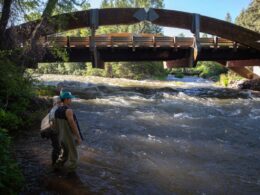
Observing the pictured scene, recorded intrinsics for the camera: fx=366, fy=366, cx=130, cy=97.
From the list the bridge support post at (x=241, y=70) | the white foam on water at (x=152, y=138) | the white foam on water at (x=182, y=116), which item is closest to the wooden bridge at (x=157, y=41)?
the bridge support post at (x=241, y=70)

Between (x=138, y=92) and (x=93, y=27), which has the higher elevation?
(x=93, y=27)

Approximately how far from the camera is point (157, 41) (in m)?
24.5

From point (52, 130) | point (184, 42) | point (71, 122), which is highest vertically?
point (184, 42)

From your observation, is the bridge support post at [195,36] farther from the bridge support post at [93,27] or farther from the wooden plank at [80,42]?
the wooden plank at [80,42]

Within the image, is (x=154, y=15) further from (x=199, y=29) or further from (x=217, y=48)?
(x=217, y=48)

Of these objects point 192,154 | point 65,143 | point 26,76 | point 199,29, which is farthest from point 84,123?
point 199,29

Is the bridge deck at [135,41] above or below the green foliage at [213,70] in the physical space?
above

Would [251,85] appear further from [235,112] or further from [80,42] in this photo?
[235,112]

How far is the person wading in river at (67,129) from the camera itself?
631 cm

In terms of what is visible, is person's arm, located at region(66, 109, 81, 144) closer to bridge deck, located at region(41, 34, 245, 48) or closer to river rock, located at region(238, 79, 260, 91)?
bridge deck, located at region(41, 34, 245, 48)

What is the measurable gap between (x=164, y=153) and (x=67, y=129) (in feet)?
9.70

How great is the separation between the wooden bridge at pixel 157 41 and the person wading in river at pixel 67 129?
17.2 metres

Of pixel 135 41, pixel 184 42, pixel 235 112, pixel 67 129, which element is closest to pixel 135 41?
pixel 135 41

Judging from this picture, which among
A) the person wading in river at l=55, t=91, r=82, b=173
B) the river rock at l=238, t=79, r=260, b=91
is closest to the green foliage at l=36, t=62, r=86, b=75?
the river rock at l=238, t=79, r=260, b=91
